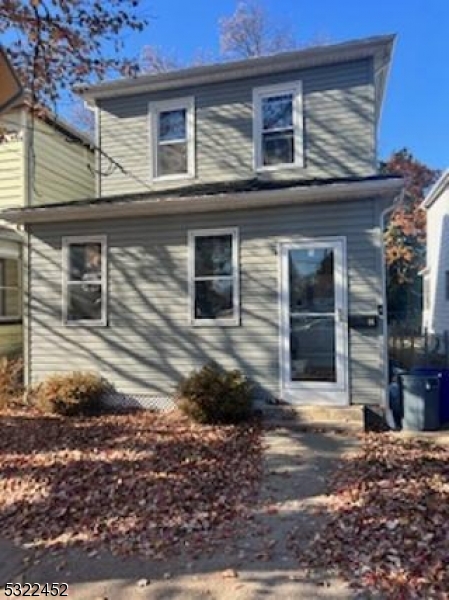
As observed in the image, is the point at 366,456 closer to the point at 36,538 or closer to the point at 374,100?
the point at 36,538

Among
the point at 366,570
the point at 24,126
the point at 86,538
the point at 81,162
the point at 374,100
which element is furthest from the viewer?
the point at 81,162

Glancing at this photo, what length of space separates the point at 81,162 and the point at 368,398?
1111 centimetres

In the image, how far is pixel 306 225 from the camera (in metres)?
9.31

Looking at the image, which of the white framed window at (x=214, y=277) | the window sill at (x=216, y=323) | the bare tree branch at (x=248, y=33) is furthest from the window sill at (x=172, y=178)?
the bare tree branch at (x=248, y=33)

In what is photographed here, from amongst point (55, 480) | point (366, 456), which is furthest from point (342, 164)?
point (55, 480)

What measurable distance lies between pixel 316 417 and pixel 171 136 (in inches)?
253

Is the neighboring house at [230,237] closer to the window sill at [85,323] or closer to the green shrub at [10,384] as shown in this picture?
the window sill at [85,323]

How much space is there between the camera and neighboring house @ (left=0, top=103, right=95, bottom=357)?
13641 millimetres

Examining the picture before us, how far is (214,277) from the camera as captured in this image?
32.8ft

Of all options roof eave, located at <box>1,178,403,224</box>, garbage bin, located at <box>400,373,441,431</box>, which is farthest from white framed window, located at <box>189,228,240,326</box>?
garbage bin, located at <box>400,373,441,431</box>

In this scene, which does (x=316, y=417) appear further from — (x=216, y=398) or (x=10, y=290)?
(x=10, y=290)

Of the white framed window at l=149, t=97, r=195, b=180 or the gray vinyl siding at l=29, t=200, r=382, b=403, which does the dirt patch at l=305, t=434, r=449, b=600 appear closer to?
the gray vinyl siding at l=29, t=200, r=382, b=403

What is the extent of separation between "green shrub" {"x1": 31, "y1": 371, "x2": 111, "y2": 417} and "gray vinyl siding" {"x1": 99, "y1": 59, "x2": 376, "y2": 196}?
4.15 meters

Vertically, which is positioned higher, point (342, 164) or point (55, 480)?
point (342, 164)
